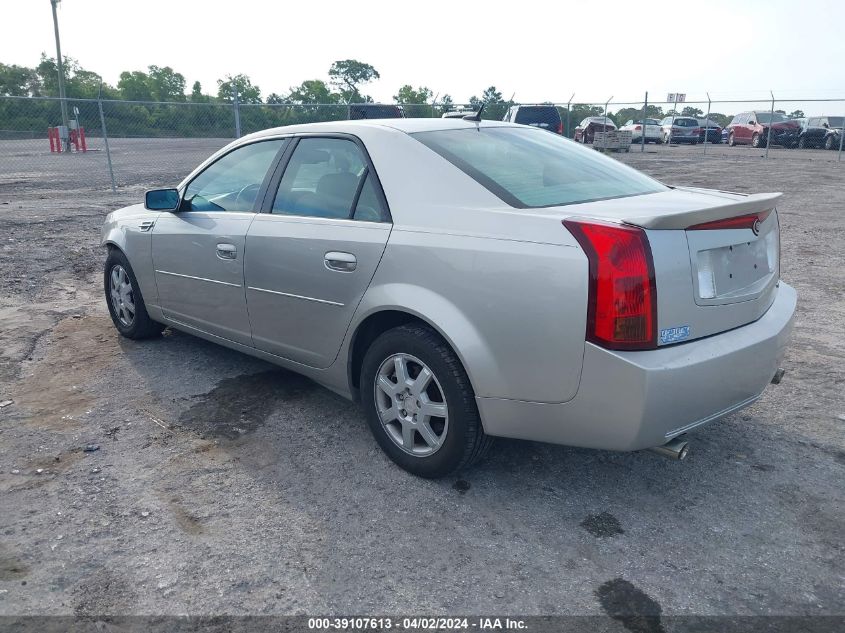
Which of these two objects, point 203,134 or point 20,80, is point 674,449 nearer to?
point 203,134

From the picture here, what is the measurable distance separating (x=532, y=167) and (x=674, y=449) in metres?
1.48

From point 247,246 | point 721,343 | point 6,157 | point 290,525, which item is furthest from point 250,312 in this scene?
point 6,157

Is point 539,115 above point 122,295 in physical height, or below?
above

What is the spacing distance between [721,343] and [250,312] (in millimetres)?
2468

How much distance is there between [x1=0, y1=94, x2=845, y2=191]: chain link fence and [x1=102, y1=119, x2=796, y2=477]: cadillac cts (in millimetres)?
13018

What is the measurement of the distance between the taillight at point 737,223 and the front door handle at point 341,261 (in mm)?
1488

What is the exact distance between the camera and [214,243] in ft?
13.8

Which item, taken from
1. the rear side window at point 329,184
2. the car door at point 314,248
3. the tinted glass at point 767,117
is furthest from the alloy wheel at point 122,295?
the tinted glass at point 767,117

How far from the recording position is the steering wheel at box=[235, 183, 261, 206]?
4.09 m

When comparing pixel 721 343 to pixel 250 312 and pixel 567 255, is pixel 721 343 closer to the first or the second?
pixel 567 255

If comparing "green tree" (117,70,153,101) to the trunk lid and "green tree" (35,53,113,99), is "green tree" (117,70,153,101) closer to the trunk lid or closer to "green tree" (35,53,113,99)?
"green tree" (35,53,113,99)

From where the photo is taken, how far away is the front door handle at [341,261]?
3344mm

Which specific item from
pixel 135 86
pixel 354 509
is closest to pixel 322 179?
pixel 354 509

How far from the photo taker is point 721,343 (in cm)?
279
